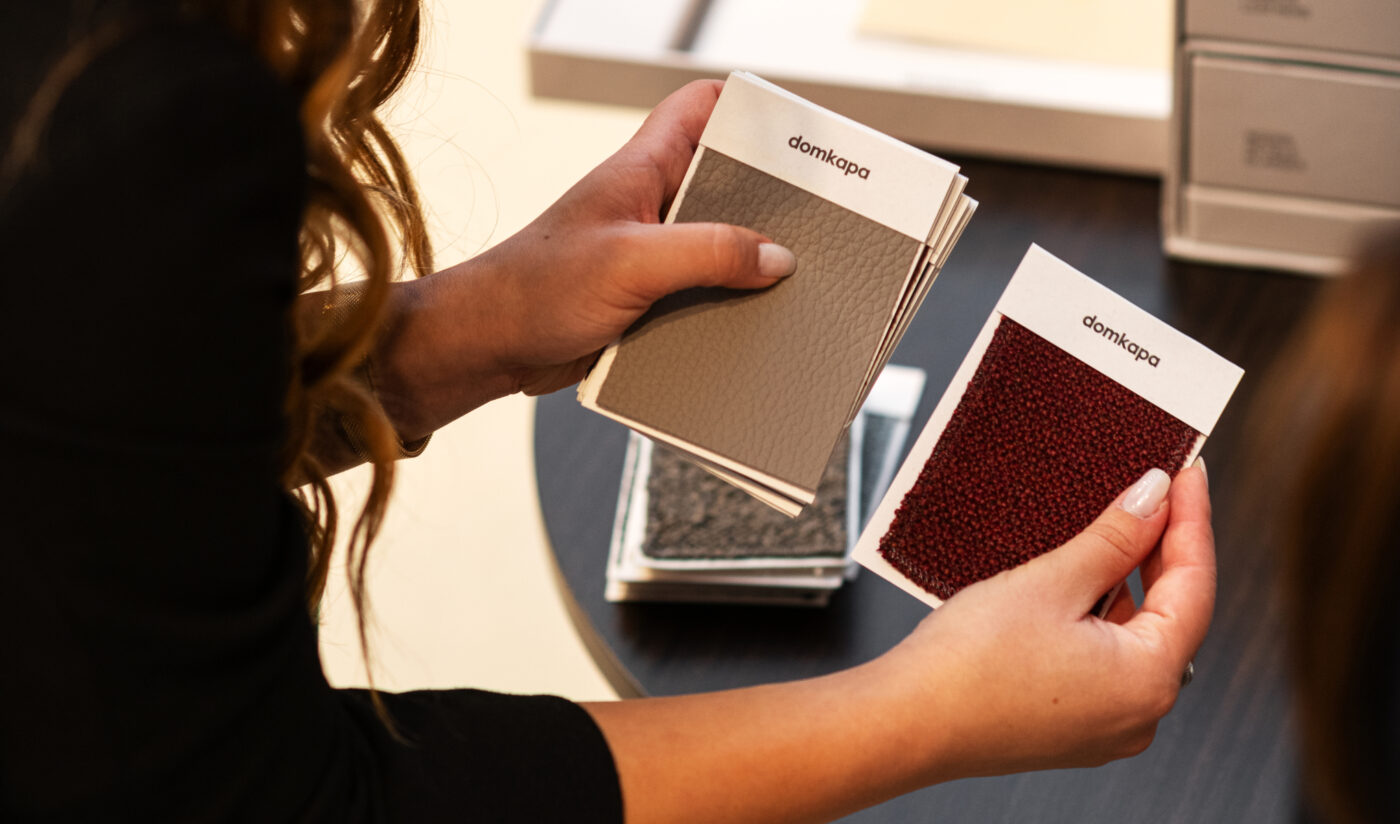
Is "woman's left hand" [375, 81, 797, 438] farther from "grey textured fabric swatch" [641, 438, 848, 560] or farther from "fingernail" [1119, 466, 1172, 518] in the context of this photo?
"fingernail" [1119, 466, 1172, 518]

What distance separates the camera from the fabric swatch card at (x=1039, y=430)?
3.63ft

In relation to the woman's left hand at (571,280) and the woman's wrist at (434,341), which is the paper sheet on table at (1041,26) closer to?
the woman's left hand at (571,280)

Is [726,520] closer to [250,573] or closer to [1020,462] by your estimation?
[1020,462]

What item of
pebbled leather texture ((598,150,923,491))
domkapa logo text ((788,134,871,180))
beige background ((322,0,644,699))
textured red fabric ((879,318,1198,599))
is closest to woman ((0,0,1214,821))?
textured red fabric ((879,318,1198,599))

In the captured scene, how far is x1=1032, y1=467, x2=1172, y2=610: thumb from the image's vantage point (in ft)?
3.28

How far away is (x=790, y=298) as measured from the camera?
112cm

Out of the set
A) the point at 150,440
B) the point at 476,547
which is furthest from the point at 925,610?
the point at 476,547

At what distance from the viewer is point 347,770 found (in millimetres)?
737

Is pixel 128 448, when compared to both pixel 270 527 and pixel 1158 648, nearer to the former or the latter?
pixel 270 527

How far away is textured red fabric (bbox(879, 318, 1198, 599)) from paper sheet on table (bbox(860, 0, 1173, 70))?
1.09 metres

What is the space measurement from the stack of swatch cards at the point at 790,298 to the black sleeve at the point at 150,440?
0.50 m

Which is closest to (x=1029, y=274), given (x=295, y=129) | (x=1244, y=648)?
(x=1244, y=648)

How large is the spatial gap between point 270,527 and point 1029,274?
0.73 metres

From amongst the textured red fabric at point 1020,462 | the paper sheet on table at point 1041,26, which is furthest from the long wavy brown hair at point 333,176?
the paper sheet on table at point 1041,26
